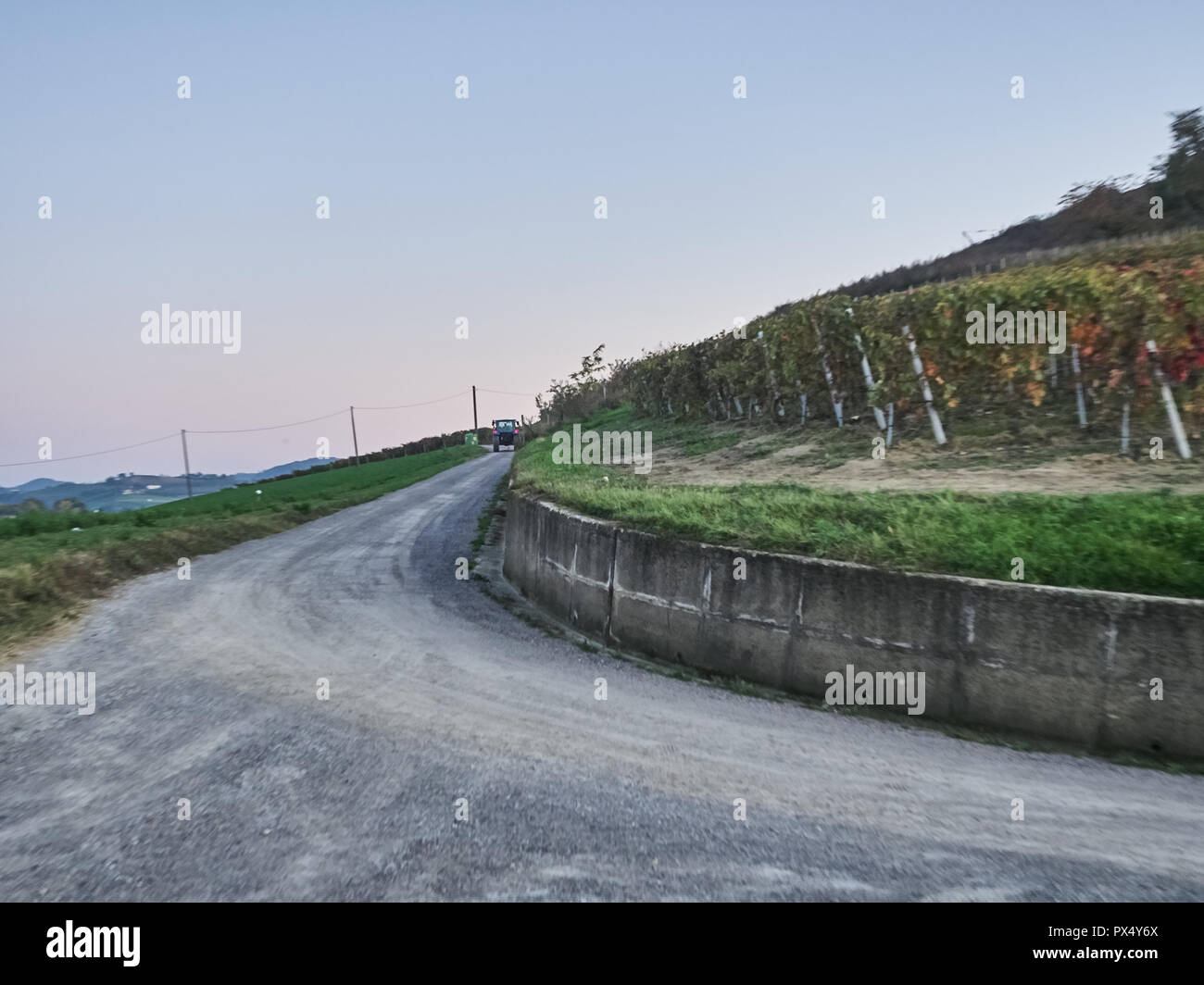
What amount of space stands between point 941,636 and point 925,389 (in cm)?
1032

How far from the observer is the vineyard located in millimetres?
11672

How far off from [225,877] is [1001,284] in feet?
50.7

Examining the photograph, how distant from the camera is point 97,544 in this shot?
51.0ft

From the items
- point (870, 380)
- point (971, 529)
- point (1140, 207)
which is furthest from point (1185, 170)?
point (971, 529)

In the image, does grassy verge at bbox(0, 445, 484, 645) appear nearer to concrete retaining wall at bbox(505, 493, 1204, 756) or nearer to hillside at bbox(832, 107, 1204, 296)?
concrete retaining wall at bbox(505, 493, 1204, 756)

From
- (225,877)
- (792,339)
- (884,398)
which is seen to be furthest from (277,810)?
(792,339)

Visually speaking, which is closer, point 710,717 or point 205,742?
point 205,742

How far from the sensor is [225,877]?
3.97m

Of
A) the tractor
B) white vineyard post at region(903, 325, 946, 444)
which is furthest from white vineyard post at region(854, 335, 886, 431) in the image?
the tractor

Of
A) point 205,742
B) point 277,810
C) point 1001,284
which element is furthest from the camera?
point 1001,284

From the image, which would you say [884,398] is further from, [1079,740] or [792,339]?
[1079,740]

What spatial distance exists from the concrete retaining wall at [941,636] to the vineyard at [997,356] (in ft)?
24.2

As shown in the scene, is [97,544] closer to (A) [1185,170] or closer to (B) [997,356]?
(B) [997,356]

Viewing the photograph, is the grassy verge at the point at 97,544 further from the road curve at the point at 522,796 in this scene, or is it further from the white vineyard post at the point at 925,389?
the white vineyard post at the point at 925,389
